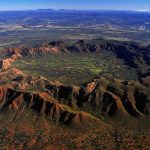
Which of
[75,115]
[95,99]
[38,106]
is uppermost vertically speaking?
[75,115]

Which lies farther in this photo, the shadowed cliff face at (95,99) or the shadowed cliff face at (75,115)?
the shadowed cliff face at (95,99)

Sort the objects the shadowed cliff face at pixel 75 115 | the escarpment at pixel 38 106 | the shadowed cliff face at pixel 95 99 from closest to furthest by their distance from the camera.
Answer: the shadowed cliff face at pixel 75 115
the escarpment at pixel 38 106
the shadowed cliff face at pixel 95 99

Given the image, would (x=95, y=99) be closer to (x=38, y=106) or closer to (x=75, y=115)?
(x=75, y=115)

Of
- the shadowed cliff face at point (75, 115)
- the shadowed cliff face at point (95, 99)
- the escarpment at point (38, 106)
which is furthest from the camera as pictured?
the shadowed cliff face at point (95, 99)

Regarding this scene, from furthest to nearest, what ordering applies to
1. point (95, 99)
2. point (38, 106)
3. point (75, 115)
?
point (95, 99) < point (38, 106) < point (75, 115)

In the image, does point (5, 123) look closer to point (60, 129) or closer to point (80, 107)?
point (60, 129)

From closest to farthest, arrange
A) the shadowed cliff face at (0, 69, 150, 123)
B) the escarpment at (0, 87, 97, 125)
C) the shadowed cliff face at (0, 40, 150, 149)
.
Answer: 1. the shadowed cliff face at (0, 40, 150, 149)
2. the escarpment at (0, 87, 97, 125)
3. the shadowed cliff face at (0, 69, 150, 123)

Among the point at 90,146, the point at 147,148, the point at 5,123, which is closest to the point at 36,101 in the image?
the point at 5,123

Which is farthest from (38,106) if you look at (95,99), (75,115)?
(95,99)

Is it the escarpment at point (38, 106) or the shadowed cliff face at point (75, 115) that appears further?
the escarpment at point (38, 106)

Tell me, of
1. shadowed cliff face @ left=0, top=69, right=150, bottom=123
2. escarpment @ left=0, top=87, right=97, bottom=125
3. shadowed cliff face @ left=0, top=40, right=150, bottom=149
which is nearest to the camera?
shadowed cliff face @ left=0, top=40, right=150, bottom=149

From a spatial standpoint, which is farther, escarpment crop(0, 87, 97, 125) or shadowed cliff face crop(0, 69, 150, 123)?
shadowed cliff face crop(0, 69, 150, 123)
